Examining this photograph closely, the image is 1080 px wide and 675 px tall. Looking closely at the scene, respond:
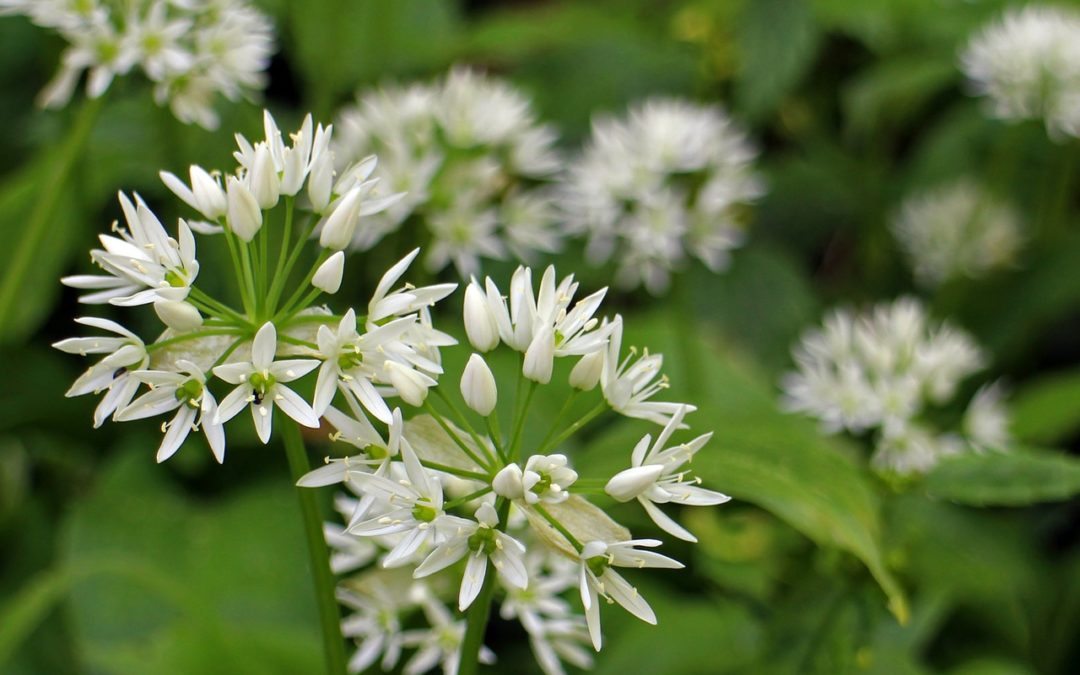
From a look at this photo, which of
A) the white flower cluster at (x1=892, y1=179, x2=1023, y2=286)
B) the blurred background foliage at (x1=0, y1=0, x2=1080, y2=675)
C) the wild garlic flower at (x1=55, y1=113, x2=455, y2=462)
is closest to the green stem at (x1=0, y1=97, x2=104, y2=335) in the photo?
the blurred background foliage at (x1=0, y1=0, x2=1080, y2=675)

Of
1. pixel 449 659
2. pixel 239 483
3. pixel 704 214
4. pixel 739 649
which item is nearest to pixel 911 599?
pixel 739 649

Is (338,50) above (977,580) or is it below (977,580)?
above

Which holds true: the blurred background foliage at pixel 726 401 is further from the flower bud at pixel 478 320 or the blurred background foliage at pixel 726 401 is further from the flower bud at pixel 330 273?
the flower bud at pixel 330 273

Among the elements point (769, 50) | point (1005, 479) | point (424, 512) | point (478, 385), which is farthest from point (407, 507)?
point (769, 50)

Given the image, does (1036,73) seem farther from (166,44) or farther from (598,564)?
(598,564)

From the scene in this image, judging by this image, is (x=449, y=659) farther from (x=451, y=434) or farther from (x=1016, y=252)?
(x=1016, y=252)

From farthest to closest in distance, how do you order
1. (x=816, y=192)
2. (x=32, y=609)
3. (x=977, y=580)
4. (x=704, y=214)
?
(x=816, y=192) < (x=704, y=214) < (x=977, y=580) < (x=32, y=609)
